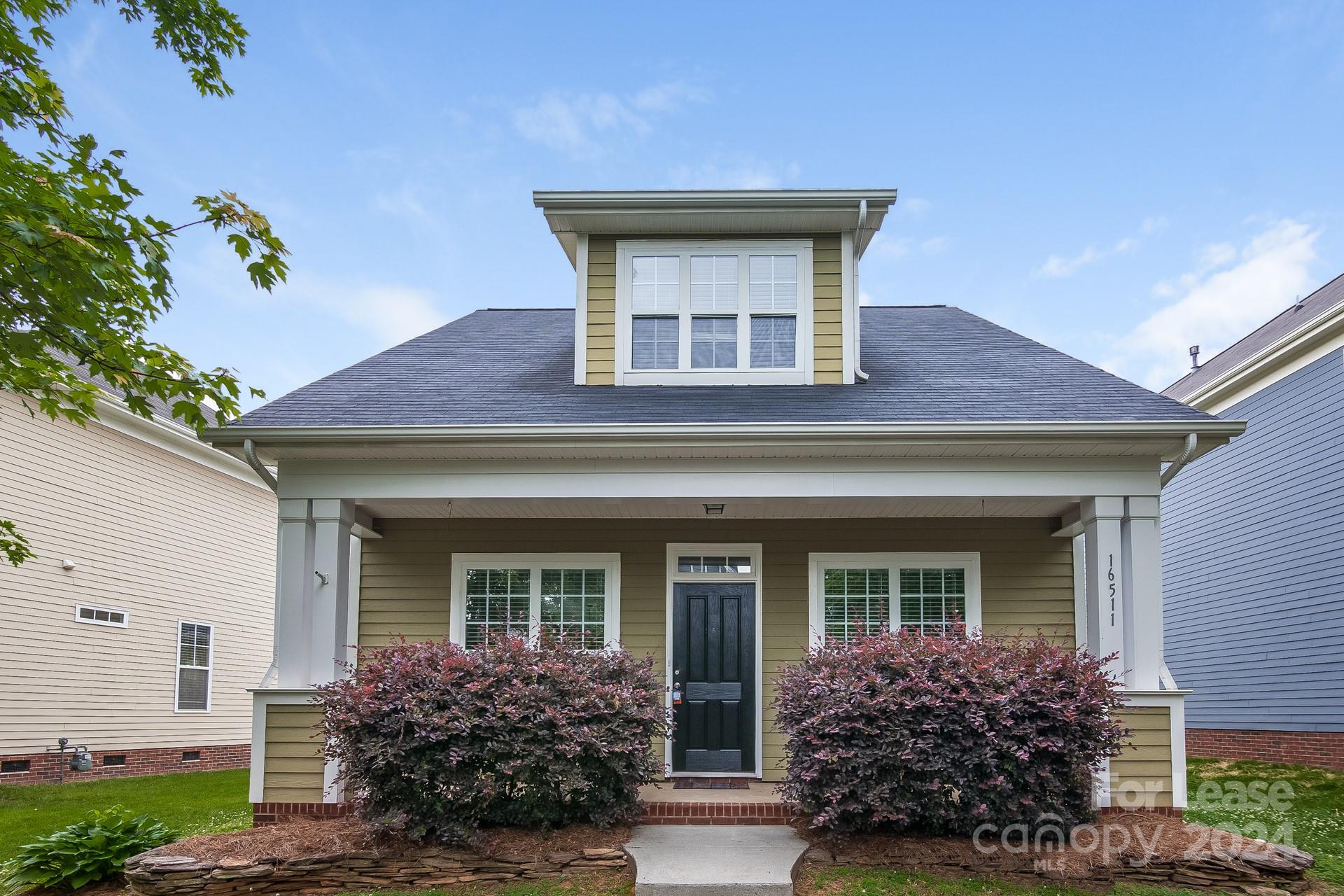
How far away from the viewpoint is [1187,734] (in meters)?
14.9

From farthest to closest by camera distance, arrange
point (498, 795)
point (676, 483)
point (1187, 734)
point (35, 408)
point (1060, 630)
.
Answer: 1. point (1187, 734)
2. point (35, 408)
3. point (1060, 630)
4. point (676, 483)
5. point (498, 795)

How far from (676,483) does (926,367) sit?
308 centimetres

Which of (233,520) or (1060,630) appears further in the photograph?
(233,520)

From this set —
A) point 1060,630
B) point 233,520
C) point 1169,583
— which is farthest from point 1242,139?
point 233,520

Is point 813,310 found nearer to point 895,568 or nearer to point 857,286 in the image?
point 857,286

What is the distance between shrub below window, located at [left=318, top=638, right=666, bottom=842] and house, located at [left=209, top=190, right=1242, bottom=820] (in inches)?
50.6

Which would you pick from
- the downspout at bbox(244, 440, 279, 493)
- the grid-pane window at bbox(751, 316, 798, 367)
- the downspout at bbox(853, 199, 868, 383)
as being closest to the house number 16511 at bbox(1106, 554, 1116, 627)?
the downspout at bbox(853, 199, 868, 383)

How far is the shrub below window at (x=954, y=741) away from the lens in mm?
6773

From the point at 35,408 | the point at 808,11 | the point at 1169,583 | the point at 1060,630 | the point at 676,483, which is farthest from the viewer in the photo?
the point at 1169,583

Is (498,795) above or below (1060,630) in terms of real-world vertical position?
below

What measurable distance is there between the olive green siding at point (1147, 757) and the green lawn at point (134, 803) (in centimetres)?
724

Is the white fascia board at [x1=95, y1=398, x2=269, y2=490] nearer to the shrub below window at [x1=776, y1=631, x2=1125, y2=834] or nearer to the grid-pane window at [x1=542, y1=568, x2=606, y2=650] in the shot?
the grid-pane window at [x1=542, y1=568, x2=606, y2=650]

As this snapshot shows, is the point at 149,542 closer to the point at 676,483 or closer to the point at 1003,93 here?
the point at 676,483

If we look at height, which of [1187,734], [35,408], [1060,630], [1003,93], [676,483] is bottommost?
[1187,734]
